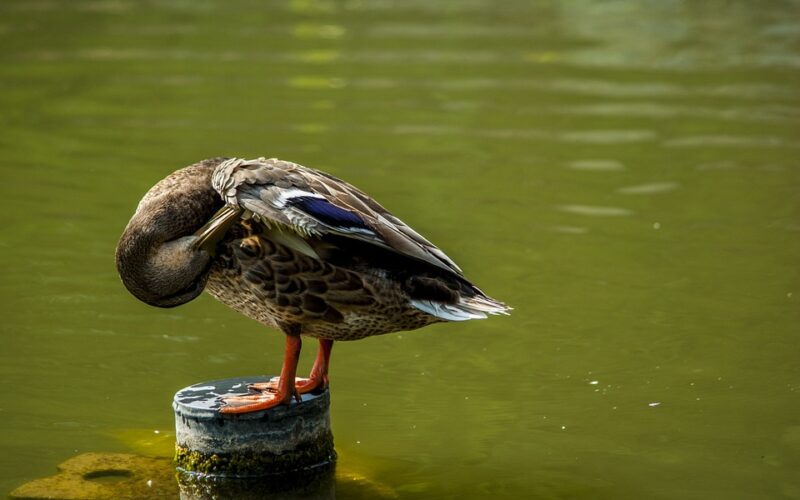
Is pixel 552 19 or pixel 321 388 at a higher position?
pixel 552 19

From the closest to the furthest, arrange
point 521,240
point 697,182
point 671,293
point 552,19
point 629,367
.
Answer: point 629,367 → point 671,293 → point 521,240 → point 697,182 → point 552,19

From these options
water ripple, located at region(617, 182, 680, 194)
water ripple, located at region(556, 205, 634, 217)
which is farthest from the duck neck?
water ripple, located at region(617, 182, 680, 194)

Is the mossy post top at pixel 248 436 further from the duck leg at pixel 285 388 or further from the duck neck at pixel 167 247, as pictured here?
the duck neck at pixel 167 247

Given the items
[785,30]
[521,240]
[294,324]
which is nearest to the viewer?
[294,324]

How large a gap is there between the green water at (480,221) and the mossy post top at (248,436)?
0.40 metres

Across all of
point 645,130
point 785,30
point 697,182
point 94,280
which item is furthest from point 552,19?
point 94,280

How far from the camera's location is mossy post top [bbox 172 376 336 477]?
564 centimetres

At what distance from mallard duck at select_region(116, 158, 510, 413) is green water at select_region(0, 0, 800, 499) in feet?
2.75

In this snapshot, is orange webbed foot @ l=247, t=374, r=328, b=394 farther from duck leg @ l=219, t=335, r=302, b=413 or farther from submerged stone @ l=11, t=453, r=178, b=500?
submerged stone @ l=11, t=453, r=178, b=500

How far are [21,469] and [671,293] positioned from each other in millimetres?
4278

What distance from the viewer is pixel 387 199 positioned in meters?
10.4

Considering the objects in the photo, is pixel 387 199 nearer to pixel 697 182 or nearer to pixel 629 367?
pixel 697 182

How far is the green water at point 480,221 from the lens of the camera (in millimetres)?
6355

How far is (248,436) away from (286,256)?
0.83 m
